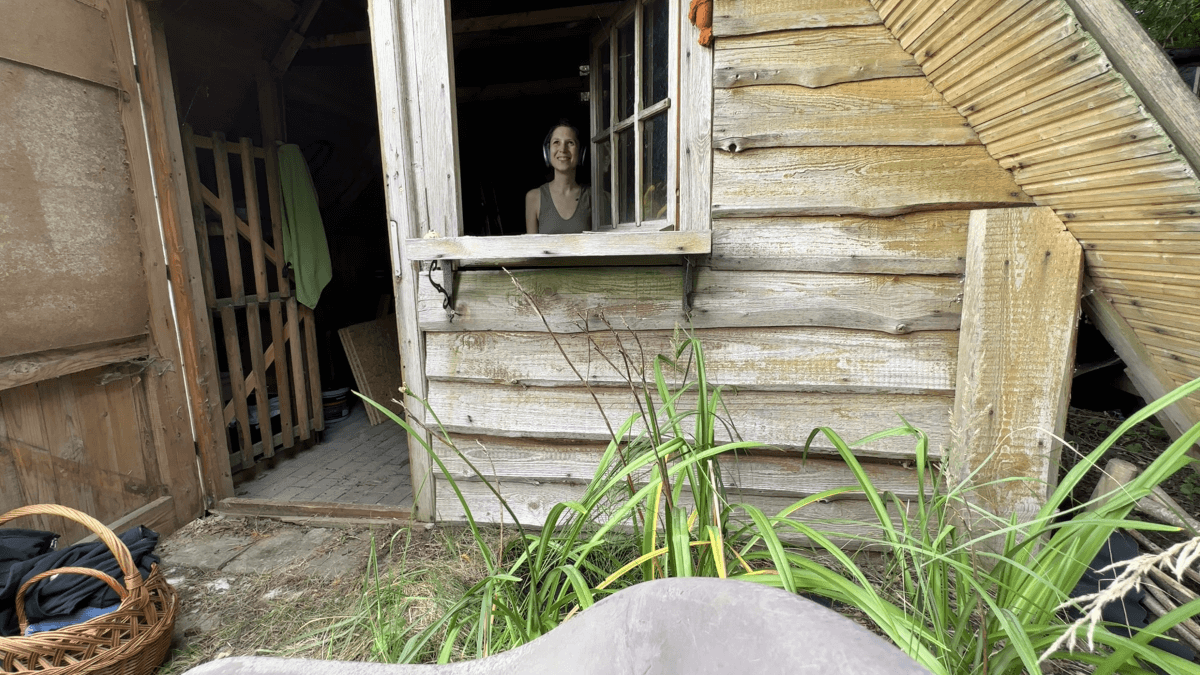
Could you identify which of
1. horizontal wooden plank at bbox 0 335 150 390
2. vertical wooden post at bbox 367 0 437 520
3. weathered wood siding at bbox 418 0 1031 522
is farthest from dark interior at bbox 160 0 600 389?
horizontal wooden plank at bbox 0 335 150 390

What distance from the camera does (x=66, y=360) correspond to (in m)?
2.00

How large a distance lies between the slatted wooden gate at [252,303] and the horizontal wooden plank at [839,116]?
271 centimetres

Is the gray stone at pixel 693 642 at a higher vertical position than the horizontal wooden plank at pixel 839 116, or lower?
lower

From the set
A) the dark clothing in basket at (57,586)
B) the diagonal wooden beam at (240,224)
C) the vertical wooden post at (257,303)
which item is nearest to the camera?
the dark clothing in basket at (57,586)

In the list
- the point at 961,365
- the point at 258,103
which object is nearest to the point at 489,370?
the point at 961,365

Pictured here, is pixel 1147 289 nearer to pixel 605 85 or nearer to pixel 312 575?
pixel 605 85

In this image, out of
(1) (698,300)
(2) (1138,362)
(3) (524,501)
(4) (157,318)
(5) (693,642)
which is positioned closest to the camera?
(5) (693,642)

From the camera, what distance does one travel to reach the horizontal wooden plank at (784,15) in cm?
163

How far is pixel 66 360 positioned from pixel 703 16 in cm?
267

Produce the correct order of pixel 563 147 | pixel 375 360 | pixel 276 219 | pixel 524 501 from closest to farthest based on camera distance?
pixel 524 501
pixel 563 147
pixel 276 219
pixel 375 360

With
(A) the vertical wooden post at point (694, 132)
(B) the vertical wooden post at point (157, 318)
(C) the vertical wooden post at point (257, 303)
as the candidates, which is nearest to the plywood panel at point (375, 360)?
(C) the vertical wooden post at point (257, 303)

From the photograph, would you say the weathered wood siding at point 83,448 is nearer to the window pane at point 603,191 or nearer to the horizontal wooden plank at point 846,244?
the window pane at point 603,191

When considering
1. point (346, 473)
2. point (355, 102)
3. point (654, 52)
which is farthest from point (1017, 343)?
point (355, 102)

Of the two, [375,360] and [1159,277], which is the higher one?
[1159,277]
